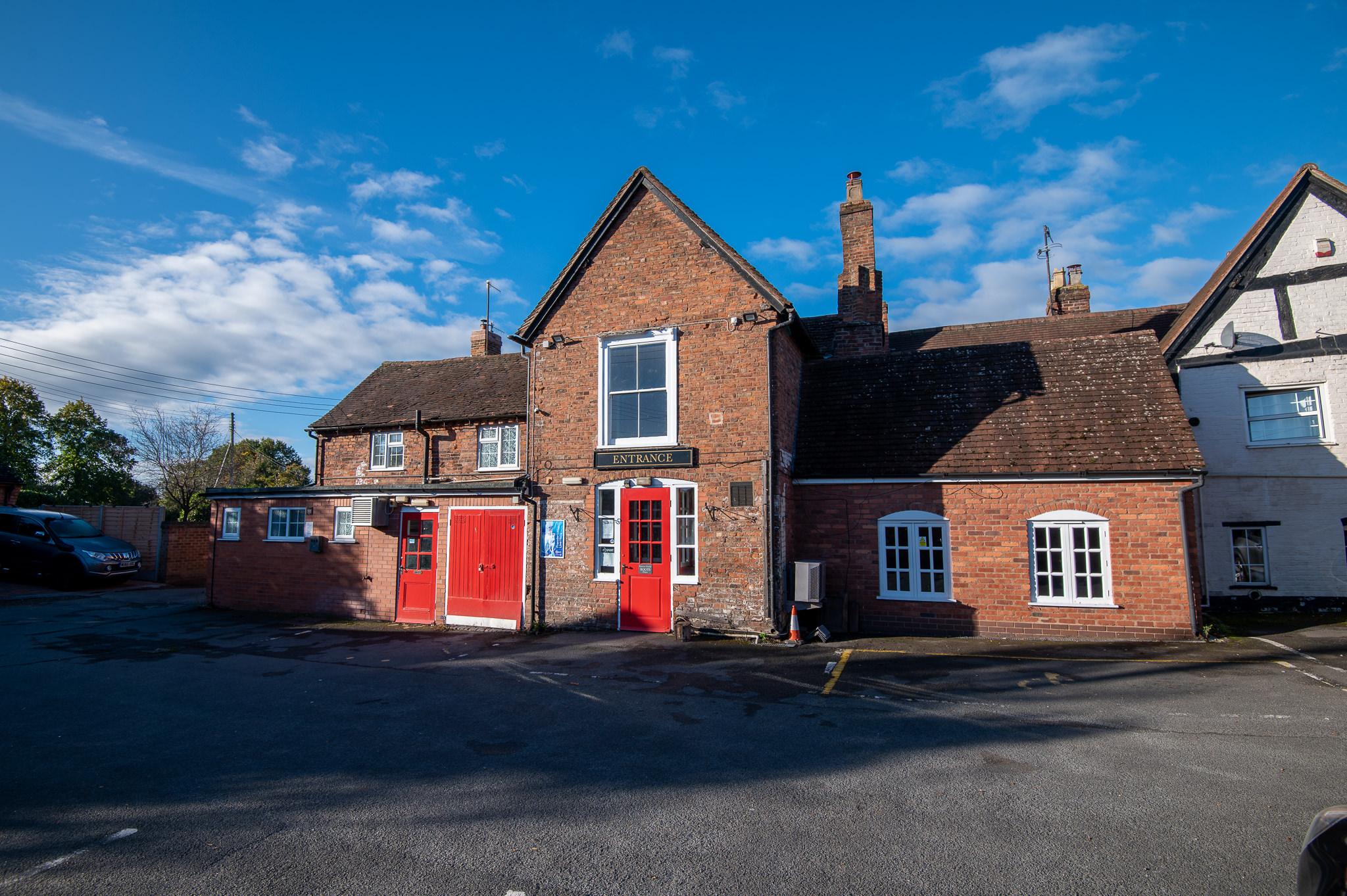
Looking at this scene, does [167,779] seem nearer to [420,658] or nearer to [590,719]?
[590,719]

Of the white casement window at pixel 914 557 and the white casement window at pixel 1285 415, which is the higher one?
the white casement window at pixel 1285 415

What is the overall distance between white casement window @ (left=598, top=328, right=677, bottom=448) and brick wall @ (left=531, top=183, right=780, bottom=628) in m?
0.16

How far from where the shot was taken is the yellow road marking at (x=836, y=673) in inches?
360

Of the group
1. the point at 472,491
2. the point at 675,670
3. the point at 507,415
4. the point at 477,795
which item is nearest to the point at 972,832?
the point at 477,795

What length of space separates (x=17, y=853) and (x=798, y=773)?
5.98 metres

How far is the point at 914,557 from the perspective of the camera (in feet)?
44.5

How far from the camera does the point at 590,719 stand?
796cm

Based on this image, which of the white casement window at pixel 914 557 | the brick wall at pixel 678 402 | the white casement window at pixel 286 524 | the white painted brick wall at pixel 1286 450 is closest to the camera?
the brick wall at pixel 678 402

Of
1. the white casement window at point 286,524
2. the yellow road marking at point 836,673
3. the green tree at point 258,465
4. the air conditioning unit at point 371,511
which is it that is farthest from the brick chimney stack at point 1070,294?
the green tree at point 258,465

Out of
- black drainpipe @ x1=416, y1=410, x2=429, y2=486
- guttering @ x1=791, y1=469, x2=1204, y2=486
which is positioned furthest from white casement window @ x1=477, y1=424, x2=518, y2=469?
guttering @ x1=791, y1=469, x2=1204, y2=486

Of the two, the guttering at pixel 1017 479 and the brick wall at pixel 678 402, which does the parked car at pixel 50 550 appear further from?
the guttering at pixel 1017 479

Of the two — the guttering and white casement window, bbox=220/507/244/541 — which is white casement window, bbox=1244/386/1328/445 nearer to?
the guttering

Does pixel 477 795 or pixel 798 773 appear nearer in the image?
pixel 477 795

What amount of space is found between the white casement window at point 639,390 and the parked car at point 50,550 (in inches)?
745
